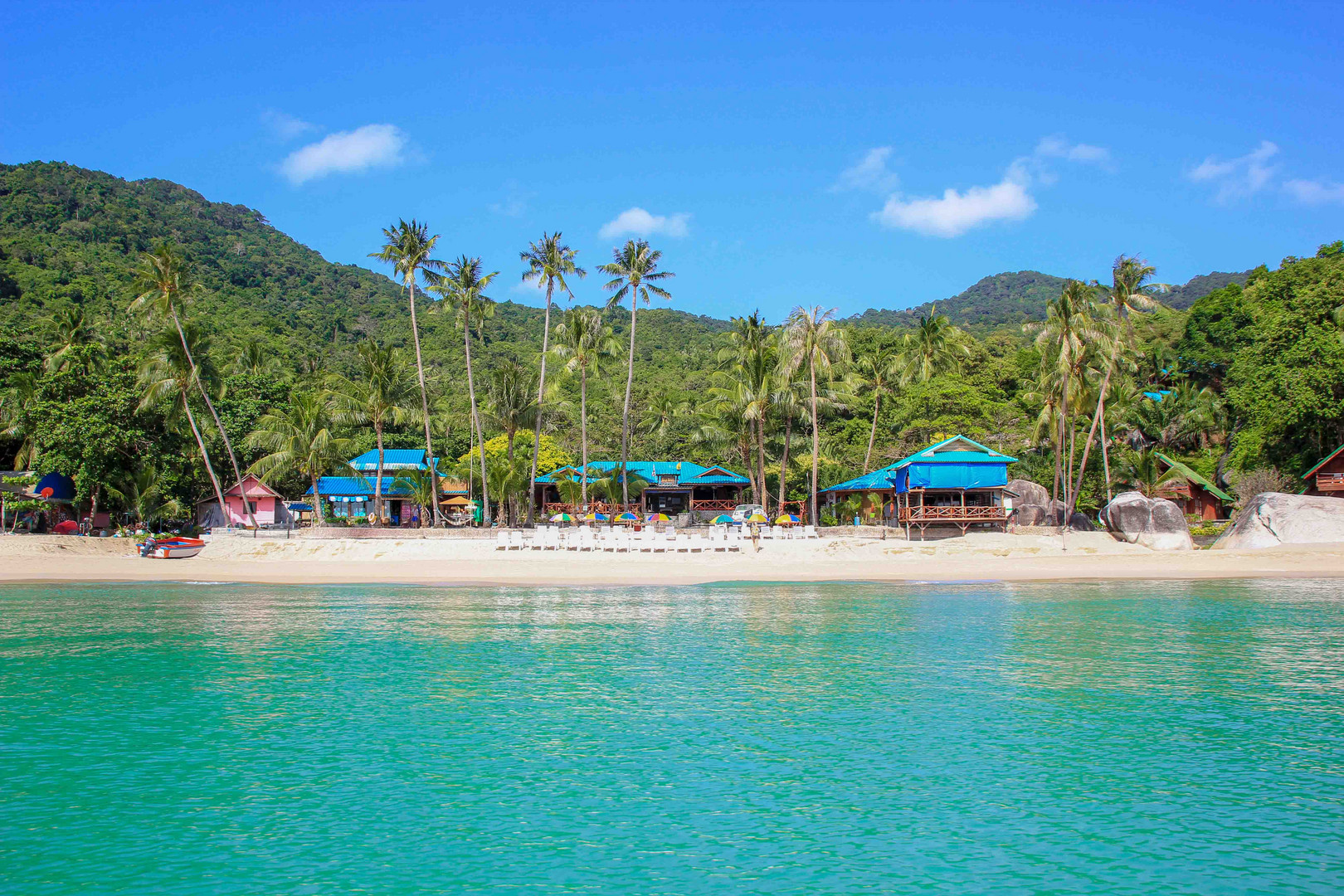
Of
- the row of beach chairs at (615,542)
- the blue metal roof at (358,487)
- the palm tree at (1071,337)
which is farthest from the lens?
the blue metal roof at (358,487)

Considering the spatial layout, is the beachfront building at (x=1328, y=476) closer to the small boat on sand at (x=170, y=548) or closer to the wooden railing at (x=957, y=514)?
the wooden railing at (x=957, y=514)

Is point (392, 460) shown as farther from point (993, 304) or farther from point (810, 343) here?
point (993, 304)

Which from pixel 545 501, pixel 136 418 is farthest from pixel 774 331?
pixel 136 418

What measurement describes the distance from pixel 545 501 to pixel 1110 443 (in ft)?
97.0

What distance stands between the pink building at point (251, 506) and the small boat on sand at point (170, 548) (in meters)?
11.0

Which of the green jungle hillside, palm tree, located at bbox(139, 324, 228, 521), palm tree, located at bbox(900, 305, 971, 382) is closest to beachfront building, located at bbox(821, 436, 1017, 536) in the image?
the green jungle hillside

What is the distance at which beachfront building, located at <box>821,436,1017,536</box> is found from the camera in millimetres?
37812

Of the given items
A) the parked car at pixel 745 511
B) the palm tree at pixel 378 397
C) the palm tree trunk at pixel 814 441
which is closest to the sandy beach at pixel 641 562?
the palm tree trunk at pixel 814 441

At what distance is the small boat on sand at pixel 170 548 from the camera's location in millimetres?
30391

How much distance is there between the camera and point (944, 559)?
2898 cm

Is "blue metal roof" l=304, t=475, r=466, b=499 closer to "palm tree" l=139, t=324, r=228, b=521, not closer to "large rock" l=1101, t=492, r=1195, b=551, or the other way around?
"palm tree" l=139, t=324, r=228, b=521

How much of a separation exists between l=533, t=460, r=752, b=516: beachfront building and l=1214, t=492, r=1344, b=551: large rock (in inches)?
949

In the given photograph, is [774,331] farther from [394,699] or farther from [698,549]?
[394,699]

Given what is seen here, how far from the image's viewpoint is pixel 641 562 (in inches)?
1115
